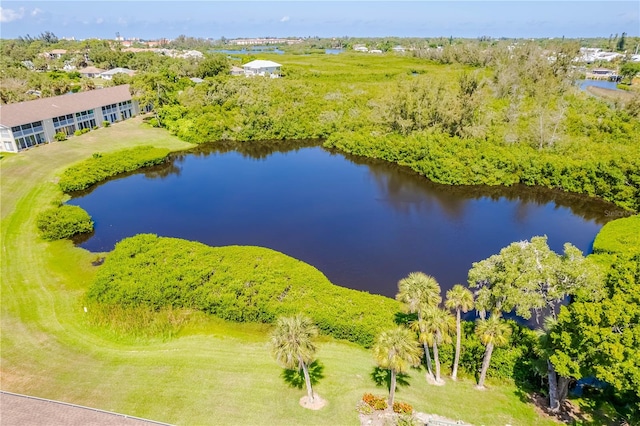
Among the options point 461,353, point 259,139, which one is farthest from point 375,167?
point 461,353

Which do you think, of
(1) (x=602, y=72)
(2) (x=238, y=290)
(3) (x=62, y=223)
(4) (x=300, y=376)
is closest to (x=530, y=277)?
(4) (x=300, y=376)

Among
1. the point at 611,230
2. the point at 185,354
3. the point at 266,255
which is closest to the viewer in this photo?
the point at 185,354

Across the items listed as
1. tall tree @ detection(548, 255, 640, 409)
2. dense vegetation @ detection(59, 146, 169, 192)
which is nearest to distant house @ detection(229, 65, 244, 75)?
dense vegetation @ detection(59, 146, 169, 192)

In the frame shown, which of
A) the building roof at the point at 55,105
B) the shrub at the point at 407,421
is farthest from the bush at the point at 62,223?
the shrub at the point at 407,421

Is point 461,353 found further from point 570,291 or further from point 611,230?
point 611,230

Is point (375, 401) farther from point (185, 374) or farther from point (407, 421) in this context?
point (185, 374)

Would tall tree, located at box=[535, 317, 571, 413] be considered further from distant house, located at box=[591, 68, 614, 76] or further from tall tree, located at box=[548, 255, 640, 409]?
distant house, located at box=[591, 68, 614, 76]
